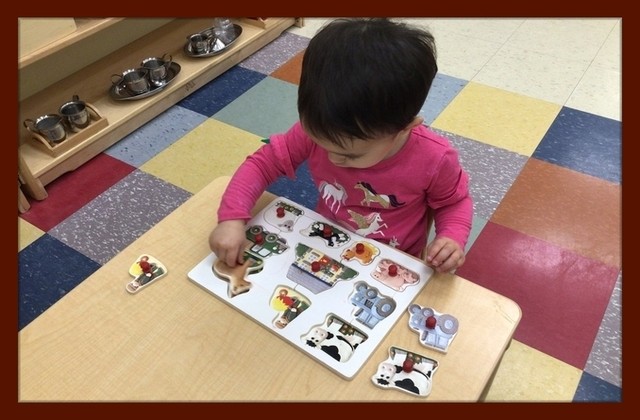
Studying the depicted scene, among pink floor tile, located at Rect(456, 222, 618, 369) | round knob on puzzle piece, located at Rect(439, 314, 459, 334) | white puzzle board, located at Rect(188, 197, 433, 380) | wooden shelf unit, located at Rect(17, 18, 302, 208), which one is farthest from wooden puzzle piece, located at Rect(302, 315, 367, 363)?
wooden shelf unit, located at Rect(17, 18, 302, 208)

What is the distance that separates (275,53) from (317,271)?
5.62ft

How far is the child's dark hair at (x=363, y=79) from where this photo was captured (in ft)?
2.16

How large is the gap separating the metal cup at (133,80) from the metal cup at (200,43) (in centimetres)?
26

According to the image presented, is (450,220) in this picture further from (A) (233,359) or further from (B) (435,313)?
(A) (233,359)

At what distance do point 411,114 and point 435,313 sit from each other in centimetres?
28

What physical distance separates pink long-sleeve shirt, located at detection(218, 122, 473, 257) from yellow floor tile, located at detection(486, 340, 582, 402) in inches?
17.0

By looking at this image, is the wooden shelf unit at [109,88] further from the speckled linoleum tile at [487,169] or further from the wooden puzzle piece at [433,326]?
the wooden puzzle piece at [433,326]

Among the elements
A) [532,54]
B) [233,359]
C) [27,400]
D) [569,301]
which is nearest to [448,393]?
[233,359]

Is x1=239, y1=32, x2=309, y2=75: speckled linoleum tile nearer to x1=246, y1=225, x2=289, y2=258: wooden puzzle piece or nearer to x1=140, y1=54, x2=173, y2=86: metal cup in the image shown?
x1=140, y1=54, x2=173, y2=86: metal cup

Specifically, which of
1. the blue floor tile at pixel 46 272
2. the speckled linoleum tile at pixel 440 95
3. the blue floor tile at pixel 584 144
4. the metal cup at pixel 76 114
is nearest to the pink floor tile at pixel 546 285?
the blue floor tile at pixel 584 144

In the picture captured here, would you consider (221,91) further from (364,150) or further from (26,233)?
(364,150)

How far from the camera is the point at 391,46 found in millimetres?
669

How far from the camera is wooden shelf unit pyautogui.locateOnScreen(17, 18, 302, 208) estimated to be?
63.6 inches

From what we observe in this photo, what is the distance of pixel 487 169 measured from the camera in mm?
1686
